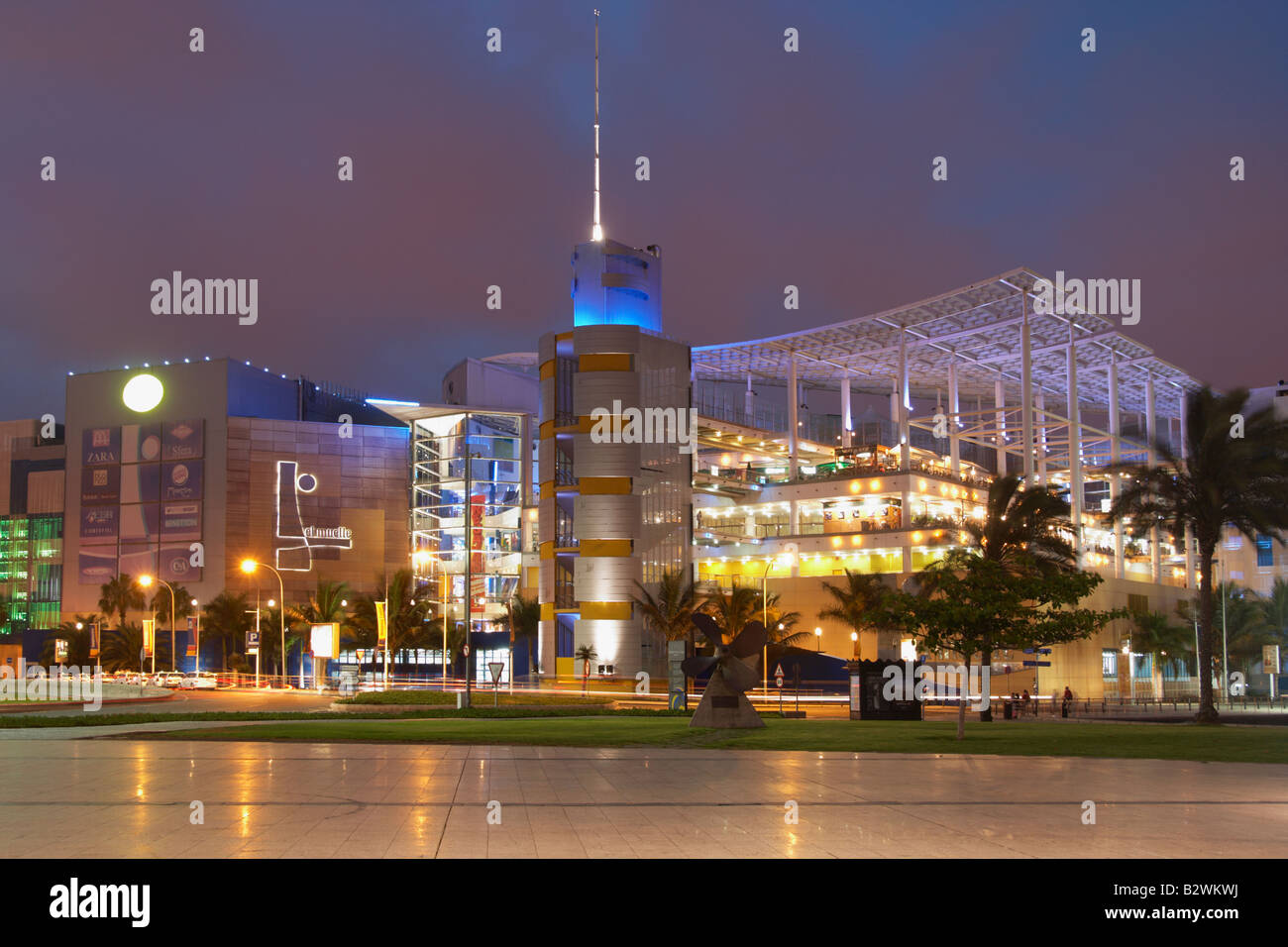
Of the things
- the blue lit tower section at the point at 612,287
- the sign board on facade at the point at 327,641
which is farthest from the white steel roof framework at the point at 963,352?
the sign board on facade at the point at 327,641

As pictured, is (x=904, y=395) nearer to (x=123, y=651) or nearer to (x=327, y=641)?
(x=327, y=641)

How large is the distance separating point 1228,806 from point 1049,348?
7495cm

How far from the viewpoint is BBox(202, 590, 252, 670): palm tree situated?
10181cm

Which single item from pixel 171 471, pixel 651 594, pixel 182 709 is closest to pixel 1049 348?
pixel 651 594

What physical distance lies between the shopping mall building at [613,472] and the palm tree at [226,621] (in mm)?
7197

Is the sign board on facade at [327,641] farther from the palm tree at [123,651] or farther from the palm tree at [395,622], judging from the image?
the palm tree at [123,651]

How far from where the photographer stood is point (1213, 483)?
139 ft

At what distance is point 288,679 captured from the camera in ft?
266

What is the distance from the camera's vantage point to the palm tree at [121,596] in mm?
111019

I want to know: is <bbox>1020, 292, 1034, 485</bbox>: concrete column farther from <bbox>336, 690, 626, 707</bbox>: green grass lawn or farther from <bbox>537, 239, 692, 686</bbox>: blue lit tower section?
<bbox>336, 690, 626, 707</bbox>: green grass lawn

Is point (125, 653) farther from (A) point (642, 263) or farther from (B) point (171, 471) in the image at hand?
(A) point (642, 263)

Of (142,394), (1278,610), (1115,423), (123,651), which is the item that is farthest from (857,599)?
(142,394)
